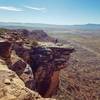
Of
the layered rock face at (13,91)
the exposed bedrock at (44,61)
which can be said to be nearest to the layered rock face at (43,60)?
the exposed bedrock at (44,61)

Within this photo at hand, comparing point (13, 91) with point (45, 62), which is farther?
point (45, 62)

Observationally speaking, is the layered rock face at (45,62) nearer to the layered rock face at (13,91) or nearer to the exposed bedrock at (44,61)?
the exposed bedrock at (44,61)

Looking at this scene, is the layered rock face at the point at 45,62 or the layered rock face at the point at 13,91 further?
the layered rock face at the point at 45,62

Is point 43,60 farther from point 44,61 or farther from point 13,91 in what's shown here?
point 13,91

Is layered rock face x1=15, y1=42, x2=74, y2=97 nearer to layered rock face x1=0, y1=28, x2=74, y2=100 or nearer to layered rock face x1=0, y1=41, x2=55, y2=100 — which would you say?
Answer: layered rock face x1=0, y1=28, x2=74, y2=100

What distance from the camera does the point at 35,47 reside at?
139ft

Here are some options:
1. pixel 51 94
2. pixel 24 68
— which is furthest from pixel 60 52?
pixel 24 68

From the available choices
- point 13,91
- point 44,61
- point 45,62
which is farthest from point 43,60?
point 13,91

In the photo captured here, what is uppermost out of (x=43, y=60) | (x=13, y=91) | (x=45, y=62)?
(x=13, y=91)

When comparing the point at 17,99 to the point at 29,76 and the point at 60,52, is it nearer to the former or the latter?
the point at 29,76

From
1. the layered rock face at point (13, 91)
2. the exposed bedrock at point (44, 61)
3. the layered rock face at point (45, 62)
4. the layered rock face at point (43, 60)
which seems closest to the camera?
the layered rock face at point (13, 91)

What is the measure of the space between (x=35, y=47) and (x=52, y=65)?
3.99 metres

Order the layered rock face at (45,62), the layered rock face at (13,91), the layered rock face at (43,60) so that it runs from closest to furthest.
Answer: the layered rock face at (13,91), the layered rock face at (43,60), the layered rock face at (45,62)

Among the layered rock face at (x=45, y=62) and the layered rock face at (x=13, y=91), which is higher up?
the layered rock face at (x=13, y=91)
